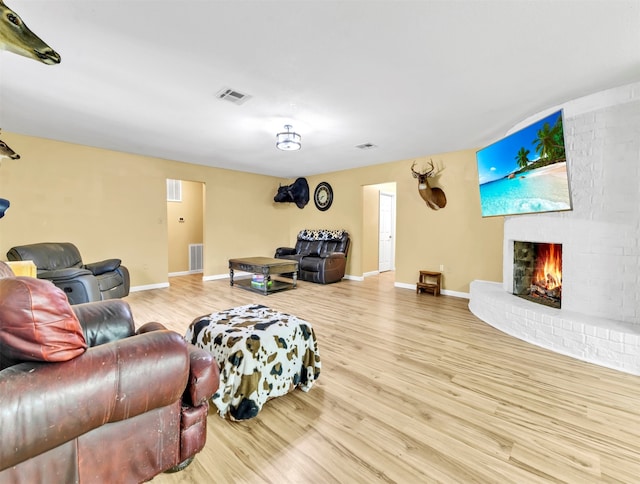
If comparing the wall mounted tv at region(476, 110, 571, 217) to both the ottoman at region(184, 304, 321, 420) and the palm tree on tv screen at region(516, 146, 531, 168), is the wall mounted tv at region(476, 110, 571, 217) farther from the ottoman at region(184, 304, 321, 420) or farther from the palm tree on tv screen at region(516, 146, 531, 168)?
the ottoman at region(184, 304, 321, 420)

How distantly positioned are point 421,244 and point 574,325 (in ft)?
9.60

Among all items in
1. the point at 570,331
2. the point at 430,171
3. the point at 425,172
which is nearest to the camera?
the point at 570,331

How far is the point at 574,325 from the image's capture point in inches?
103

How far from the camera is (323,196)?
7.12 metres

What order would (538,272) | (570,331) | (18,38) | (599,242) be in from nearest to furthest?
1. (18,38)
2. (570,331)
3. (599,242)
4. (538,272)

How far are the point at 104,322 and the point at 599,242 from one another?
4.11 m

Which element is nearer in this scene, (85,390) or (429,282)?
(85,390)

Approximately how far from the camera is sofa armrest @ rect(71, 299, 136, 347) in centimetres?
159

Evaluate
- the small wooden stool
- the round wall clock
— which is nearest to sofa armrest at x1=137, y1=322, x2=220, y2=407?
the small wooden stool

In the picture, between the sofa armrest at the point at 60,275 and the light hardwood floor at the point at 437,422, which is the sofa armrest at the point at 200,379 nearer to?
the light hardwood floor at the point at 437,422

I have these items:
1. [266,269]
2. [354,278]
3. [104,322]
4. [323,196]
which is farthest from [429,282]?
[104,322]

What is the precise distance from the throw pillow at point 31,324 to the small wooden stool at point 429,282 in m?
4.93

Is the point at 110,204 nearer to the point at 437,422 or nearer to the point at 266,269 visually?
the point at 266,269

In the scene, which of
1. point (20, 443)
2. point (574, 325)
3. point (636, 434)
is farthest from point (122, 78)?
point (574, 325)
